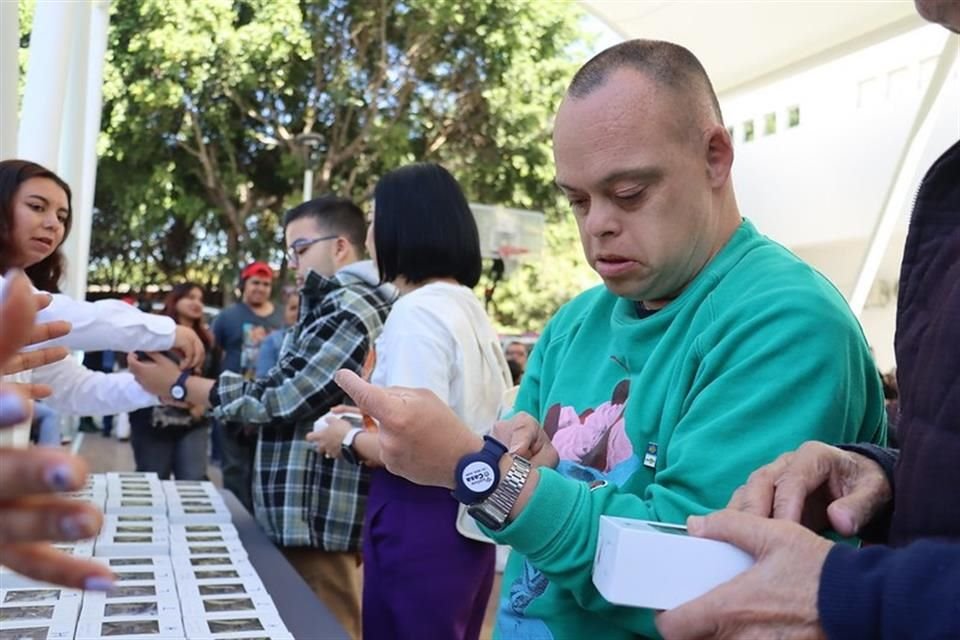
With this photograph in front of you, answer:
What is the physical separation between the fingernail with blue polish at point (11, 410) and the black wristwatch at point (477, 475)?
563 millimetres

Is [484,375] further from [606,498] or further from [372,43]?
[372,43]

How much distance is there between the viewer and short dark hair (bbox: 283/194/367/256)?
3.30m

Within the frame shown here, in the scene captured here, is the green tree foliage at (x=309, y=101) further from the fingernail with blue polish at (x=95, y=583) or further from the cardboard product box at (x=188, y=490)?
the fingernail with blue polish at (x=95, y=583)

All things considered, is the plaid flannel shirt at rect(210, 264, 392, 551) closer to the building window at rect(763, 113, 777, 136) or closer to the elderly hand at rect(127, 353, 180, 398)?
the elderly hand at rect(127, 353, 180, 398)

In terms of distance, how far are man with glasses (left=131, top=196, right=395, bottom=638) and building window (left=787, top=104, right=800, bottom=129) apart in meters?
11.7

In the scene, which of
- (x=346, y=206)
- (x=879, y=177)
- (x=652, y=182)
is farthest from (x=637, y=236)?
(x=879, y=177)

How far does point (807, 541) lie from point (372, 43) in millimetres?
14212

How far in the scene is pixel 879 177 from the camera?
11.8 m

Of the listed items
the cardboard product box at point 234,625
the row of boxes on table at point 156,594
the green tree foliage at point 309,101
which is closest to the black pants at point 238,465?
the row of boxes on table at point 156,594

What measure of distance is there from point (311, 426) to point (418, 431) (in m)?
1.84

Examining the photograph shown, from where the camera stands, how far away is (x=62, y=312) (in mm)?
2508

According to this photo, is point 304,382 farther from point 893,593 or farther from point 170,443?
point 170,443

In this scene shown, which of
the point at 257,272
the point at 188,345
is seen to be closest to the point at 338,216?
the point at 188,345

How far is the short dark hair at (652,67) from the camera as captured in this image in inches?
48.7
